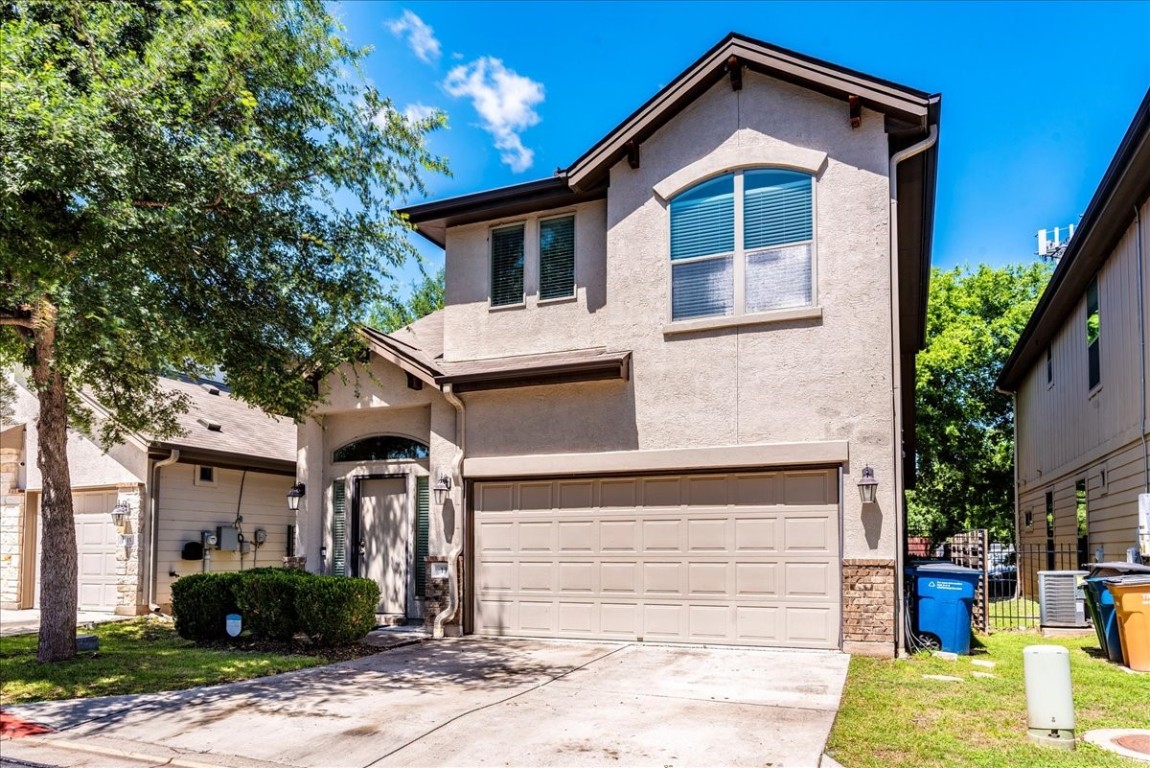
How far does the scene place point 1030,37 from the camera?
15.9 metres

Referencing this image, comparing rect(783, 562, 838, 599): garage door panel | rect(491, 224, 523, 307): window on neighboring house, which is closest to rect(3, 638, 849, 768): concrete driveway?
rect(783, 562, 838, 599): garage door panel

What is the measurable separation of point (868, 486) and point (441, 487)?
19.5 feet

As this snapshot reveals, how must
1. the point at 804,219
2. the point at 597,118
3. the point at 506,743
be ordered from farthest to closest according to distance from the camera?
the point at 597,118
the point at 804,219
the point at 506,743

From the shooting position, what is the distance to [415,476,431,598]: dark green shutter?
13.3 m

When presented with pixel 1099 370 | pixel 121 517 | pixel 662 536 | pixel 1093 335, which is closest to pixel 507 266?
pixel 662 536

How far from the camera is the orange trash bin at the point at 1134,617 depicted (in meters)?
9.40

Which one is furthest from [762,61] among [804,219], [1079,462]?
[1079,462]

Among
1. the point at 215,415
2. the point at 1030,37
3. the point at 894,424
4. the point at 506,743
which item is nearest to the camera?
the point at 506,743

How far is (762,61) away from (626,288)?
3.45 metres

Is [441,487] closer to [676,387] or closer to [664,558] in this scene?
[664,558]

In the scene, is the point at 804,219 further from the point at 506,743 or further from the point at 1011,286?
the point at 1011,286

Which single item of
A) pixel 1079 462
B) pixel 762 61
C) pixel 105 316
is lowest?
pixel 1079 462

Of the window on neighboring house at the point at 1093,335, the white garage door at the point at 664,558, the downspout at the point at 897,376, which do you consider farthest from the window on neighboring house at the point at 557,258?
the window on neighboring house at the point at 1093,335

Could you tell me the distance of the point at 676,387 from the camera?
11.6m
